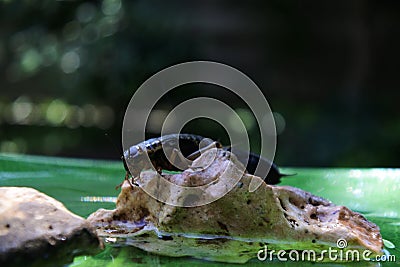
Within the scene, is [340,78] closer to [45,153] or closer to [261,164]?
[45,153]

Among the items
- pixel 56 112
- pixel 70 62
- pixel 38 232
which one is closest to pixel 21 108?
pixel 56 112

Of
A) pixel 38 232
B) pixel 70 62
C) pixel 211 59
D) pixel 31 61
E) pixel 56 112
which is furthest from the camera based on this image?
pixel 211 59

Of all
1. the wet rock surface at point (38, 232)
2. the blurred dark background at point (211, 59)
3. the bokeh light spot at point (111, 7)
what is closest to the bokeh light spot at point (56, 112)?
the blurred dark background at point (211, 59)

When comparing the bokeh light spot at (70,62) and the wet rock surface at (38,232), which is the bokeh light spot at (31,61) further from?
the wet rock surface at (38,232)

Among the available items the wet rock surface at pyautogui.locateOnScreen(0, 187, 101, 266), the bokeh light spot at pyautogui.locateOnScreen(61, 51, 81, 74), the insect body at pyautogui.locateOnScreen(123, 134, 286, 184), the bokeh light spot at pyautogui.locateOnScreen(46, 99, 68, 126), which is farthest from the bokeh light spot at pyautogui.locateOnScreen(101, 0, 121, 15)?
the wet rock surface at pyautogui.locateOnScreen(0, 187, 101, 266)

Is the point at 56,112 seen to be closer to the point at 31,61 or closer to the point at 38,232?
the point at 31,61

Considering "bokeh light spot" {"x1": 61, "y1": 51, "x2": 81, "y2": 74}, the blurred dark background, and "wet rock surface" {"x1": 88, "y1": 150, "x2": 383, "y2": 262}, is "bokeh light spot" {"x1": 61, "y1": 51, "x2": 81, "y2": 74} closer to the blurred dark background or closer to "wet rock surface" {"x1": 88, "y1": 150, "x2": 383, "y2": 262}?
the blurred dark background
